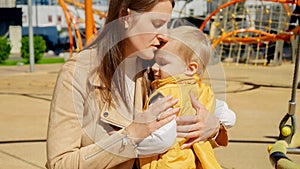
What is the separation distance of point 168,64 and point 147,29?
222 mm

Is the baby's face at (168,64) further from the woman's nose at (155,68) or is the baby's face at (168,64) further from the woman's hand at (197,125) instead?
the woman's hand at (197,125)

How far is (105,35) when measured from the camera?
58.9 inches

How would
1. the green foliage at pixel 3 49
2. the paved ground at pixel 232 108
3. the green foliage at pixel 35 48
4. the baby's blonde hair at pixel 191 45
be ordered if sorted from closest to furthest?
the baby's blonde hair at pixel 191 45 < the paved ground at pixel 232 108 < the green foliage at pixel 3 49 < the green foliage at pixel 35 48

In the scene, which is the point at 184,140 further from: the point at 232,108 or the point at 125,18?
the point at 232,108

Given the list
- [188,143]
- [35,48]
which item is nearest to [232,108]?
[188,143]

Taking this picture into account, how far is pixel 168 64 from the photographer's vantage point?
5.31 feet

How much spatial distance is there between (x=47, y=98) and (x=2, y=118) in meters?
2.26

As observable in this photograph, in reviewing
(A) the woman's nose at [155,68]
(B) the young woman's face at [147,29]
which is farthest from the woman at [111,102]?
(A) the woman's nose at [155,68]

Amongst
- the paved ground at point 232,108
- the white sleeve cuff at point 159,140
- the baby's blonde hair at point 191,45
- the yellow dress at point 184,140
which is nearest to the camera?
the white sleeve cuff at point 159,140

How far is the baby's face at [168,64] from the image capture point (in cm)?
160

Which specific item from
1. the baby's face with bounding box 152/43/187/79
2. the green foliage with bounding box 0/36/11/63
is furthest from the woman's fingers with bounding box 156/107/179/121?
Result: the green foliage with bounding box 0/36/11/63

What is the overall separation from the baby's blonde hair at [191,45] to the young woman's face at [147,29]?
0.17 metres

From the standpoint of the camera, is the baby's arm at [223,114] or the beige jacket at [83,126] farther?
the baby's arm at [223,114]

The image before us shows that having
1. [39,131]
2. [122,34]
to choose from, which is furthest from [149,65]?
[39,131]
